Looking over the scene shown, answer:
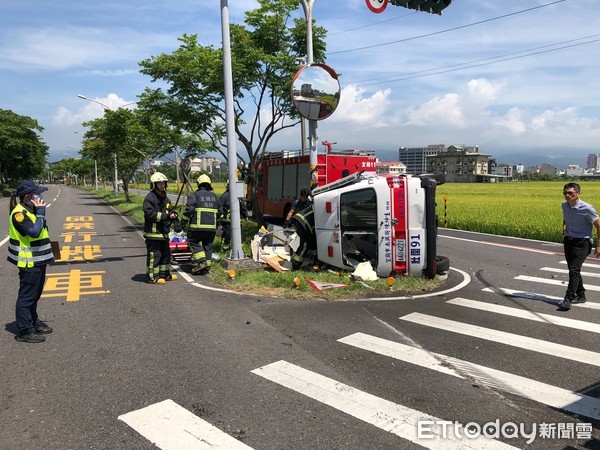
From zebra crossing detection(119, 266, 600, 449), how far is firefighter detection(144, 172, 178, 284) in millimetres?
4313

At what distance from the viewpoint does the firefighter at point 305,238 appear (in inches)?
350

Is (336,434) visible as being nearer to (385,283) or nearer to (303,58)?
(385,283)

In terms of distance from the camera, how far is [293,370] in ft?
14.3

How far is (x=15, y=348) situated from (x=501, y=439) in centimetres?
499

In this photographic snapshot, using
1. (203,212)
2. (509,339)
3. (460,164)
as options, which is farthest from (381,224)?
(460,164)

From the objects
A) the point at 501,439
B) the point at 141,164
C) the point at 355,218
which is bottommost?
the point at 501,439

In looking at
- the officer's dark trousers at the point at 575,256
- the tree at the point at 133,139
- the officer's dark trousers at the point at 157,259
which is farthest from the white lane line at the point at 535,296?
the tree at the point at 133,139

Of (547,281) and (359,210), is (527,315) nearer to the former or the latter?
(547,281)

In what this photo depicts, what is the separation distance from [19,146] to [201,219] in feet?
181

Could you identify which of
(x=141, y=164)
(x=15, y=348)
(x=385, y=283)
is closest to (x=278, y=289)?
(x=385, y=283)

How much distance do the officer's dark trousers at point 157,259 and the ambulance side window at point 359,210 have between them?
3.36 metres

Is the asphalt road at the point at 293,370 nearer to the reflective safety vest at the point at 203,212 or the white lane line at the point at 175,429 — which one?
the white lane line at the point at 175,429

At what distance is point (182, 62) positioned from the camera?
13.0 metres

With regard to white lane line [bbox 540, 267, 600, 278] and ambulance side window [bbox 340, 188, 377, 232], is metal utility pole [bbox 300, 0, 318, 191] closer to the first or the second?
ambulance side window [bbox 340, 188, 377, 232]
